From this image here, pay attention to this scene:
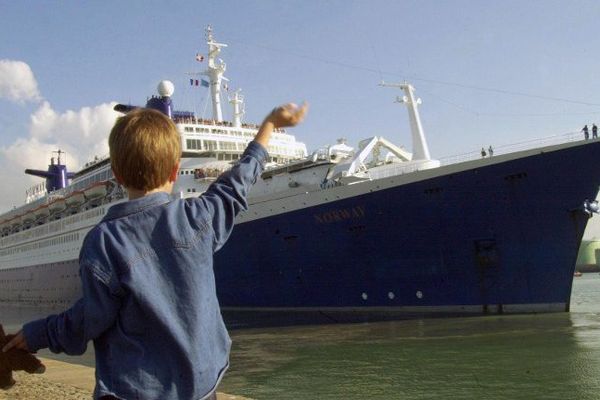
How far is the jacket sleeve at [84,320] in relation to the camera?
161cm

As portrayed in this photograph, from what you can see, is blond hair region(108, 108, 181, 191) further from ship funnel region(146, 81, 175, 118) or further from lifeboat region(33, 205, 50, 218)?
lifeboat region(33, 205, 50, 218)

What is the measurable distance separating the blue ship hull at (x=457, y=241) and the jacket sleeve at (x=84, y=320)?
53.3 feet

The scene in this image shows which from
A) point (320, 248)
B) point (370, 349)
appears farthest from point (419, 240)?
point (370, 349)

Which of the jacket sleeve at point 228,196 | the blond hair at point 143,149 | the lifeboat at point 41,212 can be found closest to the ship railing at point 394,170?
Result: the jacket sleeve at point 228,196

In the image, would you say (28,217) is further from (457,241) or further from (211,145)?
(457,241)

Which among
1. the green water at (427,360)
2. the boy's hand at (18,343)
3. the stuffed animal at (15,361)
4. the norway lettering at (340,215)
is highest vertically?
the norway lettering at (340,215)

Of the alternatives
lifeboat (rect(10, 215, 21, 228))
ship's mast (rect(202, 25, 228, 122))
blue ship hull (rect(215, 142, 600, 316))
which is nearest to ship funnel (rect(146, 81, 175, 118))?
ship's mast (rect(202, 25, 228, 122))

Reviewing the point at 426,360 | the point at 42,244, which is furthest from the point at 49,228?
the point at 426,360

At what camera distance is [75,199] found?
3375 centimetres

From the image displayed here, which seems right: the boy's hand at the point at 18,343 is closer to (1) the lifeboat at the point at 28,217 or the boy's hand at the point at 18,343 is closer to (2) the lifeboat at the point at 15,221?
(1) the lifeboat at the point at 28,217

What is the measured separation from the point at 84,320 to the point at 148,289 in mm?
218

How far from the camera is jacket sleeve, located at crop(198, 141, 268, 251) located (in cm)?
181

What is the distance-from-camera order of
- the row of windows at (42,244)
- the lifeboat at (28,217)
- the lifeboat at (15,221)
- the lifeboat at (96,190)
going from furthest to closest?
the lifeboat at (15,221), the lifeboat at (28,217), the row of windows at (42,244), the lifeboat at (96,190)

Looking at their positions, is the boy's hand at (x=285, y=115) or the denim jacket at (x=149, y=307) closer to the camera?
the denim jacket at (x=149, y=307)
